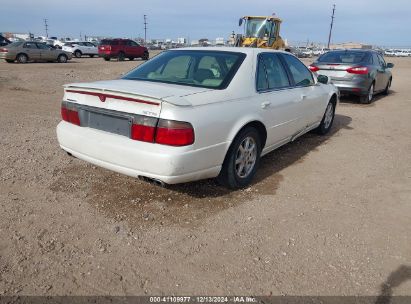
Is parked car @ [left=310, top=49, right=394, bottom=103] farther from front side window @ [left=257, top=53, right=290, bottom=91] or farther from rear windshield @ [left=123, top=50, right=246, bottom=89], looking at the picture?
rear windshield @ [left=123, top=50, right=246, bottom=89]

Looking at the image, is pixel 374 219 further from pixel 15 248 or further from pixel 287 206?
pixel 15 248

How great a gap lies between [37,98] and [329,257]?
368 inches

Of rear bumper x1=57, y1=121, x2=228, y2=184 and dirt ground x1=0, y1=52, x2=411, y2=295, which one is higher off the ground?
rear bumper x1=57, y1=121, x2=228, y2=184

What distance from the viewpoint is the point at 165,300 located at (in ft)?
8.03

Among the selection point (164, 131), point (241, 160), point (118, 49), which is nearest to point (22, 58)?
point (118, 49)

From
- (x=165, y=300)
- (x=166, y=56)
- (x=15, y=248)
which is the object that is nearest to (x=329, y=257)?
(x=165, y=300)

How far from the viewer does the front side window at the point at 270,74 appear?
4.28 meters

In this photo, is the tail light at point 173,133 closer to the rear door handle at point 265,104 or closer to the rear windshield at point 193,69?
the rear windshield at point 193,69

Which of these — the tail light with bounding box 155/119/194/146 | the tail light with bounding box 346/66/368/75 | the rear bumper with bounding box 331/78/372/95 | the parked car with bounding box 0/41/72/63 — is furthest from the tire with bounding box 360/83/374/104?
the parked car with bounding box 0/41/72/63

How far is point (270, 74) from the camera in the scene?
452cm

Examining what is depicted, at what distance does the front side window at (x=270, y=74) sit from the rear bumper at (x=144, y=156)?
1142mm

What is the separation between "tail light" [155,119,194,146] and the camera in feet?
10.3

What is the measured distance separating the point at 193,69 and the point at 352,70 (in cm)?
709

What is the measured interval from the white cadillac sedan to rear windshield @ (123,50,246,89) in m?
0.01
